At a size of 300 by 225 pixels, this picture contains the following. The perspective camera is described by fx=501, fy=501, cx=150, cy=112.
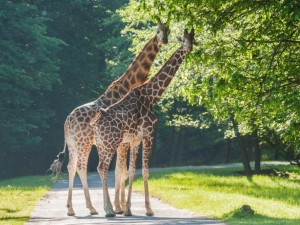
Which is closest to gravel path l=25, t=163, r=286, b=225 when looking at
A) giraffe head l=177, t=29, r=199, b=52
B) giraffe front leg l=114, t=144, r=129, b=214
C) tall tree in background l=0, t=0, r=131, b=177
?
giraffe front leg l=114, t=144, r=129, b=214

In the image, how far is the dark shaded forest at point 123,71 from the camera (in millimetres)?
12008

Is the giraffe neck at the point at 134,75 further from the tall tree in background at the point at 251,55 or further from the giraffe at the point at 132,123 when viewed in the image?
the tall tree in background at the point at 251,55

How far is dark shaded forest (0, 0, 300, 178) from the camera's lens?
39.4 feet

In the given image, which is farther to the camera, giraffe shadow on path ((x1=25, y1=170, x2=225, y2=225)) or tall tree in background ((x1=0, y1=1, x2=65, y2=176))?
tall tree in background ((x1=0, y1=1, x2=65, y2=176))

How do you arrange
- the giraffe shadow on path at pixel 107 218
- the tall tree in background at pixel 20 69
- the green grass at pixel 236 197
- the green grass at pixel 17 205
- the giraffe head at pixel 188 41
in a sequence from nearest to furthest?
the giraffe shadow on path at pixel 107 218
the green grass at pixel 236 197
the green grass at pixel 17 205
the giraffe head at pixel 188 41
the tall tree in background at pixel 20 69

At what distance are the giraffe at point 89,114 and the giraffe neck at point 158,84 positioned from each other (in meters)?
0.49

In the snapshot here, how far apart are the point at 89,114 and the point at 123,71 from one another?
2097 cm

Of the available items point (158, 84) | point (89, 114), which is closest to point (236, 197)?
point (158, 84)

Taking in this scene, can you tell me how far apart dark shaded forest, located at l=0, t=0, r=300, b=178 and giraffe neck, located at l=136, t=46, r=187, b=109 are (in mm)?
575

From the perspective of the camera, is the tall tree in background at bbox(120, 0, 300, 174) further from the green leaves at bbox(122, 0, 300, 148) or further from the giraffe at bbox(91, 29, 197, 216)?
the giraffe at bbox(91, 29, 197, 216)

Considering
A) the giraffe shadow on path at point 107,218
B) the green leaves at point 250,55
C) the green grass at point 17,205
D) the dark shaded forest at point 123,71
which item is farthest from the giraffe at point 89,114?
the green grass at point 17,205

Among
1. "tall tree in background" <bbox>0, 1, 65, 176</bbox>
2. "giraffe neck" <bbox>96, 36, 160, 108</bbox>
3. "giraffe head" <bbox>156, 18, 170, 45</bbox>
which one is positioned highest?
"tall tree in background" <bbox>0, 1, 65, 176</bbox>

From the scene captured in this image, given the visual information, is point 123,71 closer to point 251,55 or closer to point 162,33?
point 162,33

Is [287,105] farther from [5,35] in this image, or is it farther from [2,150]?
[2,150]
